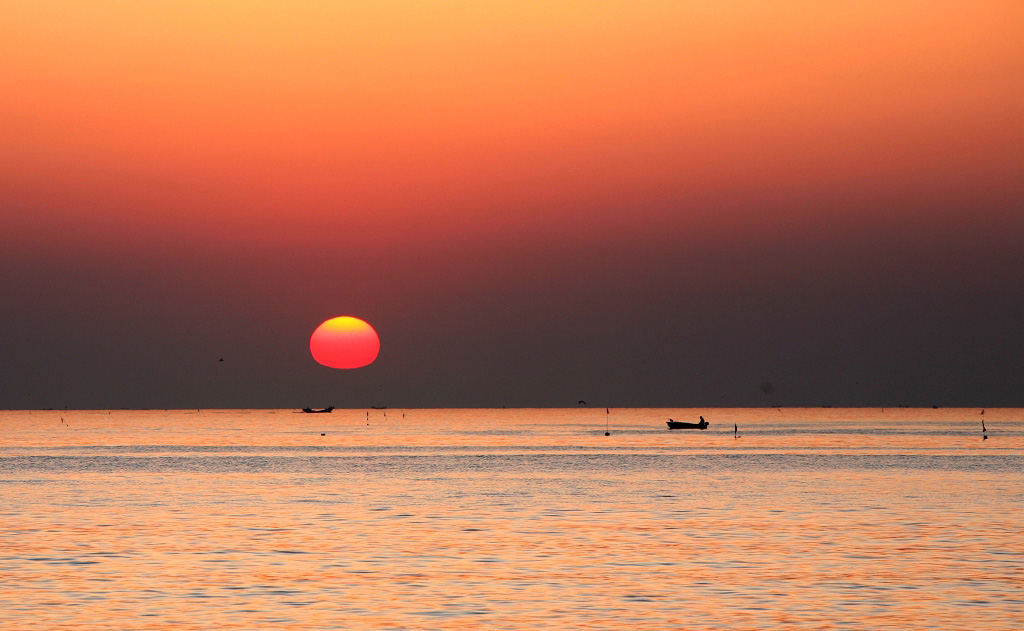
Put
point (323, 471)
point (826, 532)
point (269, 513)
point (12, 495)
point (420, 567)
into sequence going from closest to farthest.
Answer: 1. point (420, 567)
2. point (826, 532)
3. point (269, 513)
4. point (12, 495)
5. point (323, 471)

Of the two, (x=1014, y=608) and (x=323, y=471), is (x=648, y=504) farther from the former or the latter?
(x=323, y=471)

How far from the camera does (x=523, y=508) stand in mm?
64062

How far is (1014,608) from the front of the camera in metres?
32.3

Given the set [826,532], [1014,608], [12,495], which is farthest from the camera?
[12,495]

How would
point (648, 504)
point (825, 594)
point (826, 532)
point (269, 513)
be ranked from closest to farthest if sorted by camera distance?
1. point (825, 594)
2. point (826, 532)
3. point (269, 513)
4. point (648, 504)

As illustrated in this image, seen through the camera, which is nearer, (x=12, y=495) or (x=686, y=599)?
(x=686, y=599)

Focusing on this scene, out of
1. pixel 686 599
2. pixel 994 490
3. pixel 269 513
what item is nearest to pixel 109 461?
pixel 269 513

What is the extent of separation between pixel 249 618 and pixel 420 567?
385 inches

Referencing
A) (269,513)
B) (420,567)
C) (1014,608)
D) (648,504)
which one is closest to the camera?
(1014,608)

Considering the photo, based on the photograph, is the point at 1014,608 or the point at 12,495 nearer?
the point at 1014,608

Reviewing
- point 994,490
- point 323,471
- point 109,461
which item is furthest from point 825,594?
point 109,461

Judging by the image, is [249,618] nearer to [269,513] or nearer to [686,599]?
[686,599]

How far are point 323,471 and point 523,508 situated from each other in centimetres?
4709

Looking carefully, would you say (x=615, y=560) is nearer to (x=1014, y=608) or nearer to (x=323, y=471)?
(x=1014, y=608)
